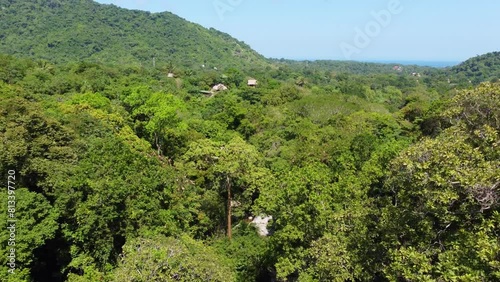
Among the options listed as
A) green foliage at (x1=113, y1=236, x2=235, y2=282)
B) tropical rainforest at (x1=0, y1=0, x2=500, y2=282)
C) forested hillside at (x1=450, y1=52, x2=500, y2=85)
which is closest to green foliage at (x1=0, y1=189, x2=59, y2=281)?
tropical rainforest at (x1=0, y1=0, x2=500, y2=282)

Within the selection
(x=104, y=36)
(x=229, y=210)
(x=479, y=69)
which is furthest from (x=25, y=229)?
(x=479, y=69)

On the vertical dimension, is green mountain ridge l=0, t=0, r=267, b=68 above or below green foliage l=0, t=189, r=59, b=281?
above

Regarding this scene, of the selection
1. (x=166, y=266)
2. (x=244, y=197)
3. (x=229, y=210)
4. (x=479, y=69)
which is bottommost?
(x=229, y=210)

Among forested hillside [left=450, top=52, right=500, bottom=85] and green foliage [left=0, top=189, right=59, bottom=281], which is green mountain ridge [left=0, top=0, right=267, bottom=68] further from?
green foliage [left=0, top=189, right=59, bottom=281]

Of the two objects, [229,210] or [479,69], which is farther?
[479,69]

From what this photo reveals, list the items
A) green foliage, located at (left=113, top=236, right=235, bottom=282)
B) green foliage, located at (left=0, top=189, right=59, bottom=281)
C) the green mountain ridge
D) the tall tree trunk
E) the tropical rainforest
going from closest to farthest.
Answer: the tropical rainforest < green foliage, located at (left=113, top=236, right=235, bottom=282) < green foliage, located at (left=0, top=189, right=59, bottom=281) < the tall tree trunk < the green mountain ridge

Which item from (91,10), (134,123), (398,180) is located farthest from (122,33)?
(398,180)

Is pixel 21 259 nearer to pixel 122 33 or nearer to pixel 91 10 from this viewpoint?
pixel 122 33

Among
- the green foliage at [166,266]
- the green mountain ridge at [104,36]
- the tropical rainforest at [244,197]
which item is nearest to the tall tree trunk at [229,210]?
the tropical rainforest at [244,197]

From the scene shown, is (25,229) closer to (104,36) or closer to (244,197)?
(244,197)
